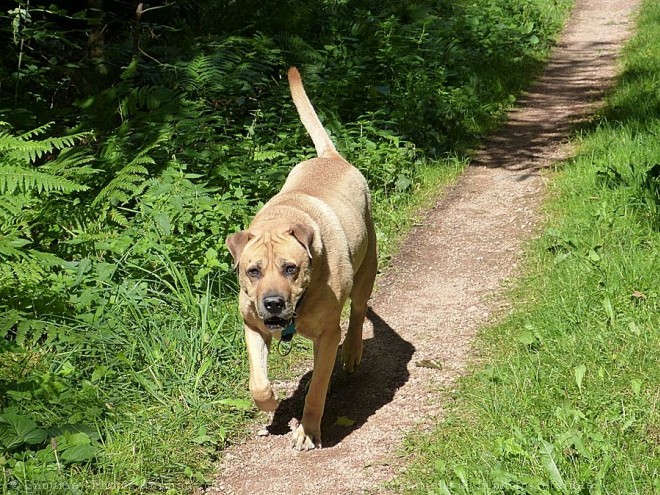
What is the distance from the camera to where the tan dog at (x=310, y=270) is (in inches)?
178

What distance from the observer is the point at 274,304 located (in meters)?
4.40

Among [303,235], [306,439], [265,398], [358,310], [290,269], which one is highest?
[303,235]

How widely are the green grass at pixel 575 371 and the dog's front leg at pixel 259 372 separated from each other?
2.81 feet

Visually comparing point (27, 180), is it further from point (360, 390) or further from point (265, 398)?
point (360, 390)

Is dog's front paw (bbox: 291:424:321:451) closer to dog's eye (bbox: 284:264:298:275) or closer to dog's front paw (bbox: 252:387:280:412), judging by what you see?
dog's front paw (bbox: 252:387:280:412)

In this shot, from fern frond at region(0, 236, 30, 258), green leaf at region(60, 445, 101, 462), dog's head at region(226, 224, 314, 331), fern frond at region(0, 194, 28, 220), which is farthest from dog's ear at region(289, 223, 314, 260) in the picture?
fern frond at region(0, 194, 28, 220)

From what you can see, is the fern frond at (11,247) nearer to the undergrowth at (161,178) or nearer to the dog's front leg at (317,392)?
the undergrowth at (161,178)

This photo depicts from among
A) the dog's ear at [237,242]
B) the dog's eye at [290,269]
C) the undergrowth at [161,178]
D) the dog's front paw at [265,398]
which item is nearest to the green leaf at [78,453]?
the undergrowth at [161,178]

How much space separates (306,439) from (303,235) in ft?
4.09

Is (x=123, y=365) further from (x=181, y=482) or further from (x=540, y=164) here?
(x=540, y=164)

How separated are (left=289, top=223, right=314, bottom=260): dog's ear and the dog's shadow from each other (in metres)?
1.26

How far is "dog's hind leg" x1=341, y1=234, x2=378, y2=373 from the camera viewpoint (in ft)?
18.9

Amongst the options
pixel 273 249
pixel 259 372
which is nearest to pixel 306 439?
pixel 259 372

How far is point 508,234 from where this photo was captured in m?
7.90
